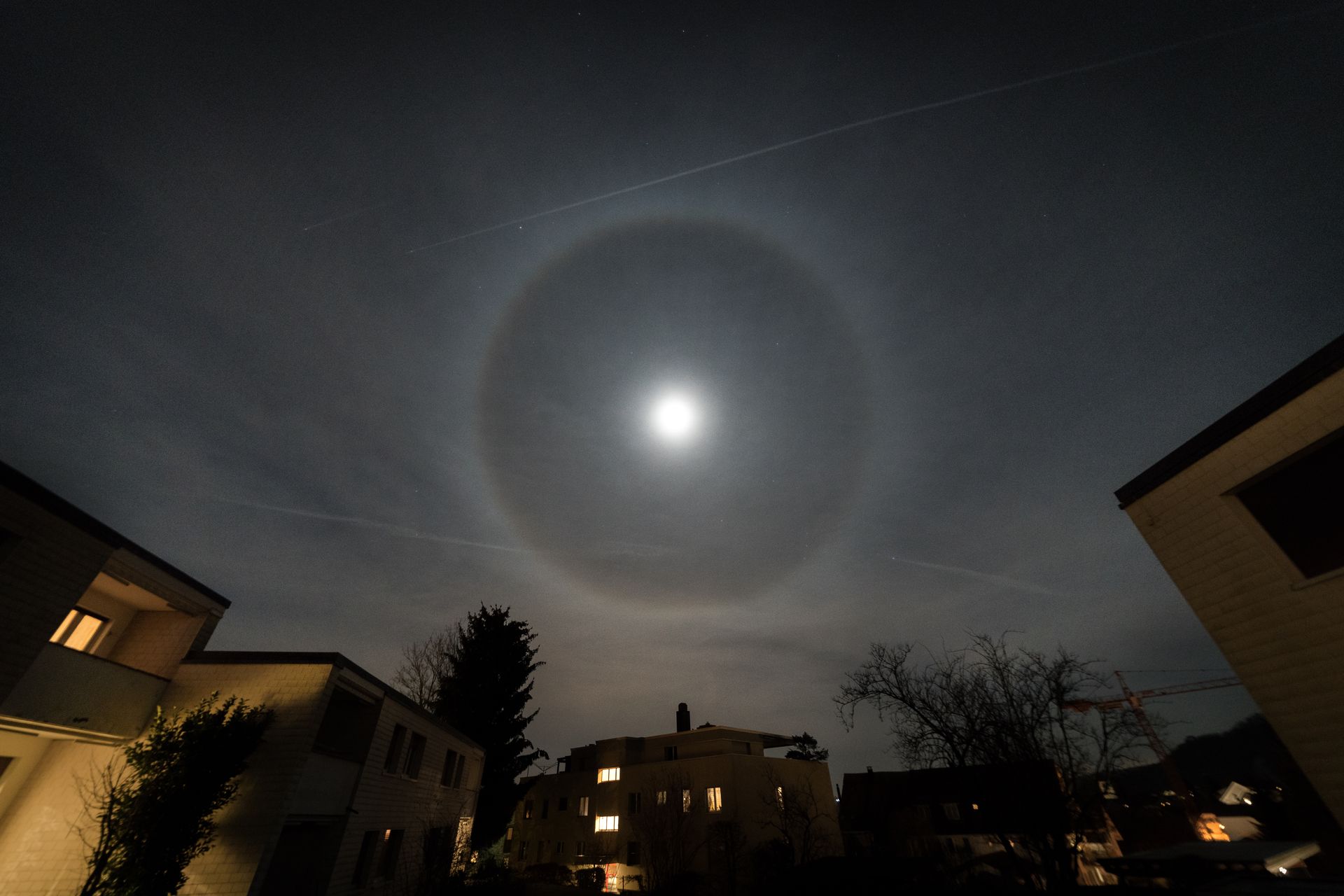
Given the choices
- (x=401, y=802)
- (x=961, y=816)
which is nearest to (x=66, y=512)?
(x=401, y=802)

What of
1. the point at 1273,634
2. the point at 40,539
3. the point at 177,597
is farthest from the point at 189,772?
the point at 1273,634

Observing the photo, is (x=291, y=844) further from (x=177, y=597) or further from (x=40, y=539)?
(x=40, y=539)

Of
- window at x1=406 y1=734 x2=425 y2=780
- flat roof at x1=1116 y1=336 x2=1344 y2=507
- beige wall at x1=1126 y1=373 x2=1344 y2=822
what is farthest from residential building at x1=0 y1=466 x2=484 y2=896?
flat roof at x1=1116 y1=336 x2=1344 y2=507

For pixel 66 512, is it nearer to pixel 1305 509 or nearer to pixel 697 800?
pixel 1305 509

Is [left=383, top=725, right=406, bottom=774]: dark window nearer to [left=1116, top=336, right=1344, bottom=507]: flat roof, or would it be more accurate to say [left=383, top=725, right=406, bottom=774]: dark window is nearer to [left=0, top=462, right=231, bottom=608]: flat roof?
[left=0, top=462, right=231, bottom=608]: flat roof

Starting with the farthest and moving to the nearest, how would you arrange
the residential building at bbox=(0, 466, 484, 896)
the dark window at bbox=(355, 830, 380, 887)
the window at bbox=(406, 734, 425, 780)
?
1. the window at bbox=(406, 734, 425, 780)
2. the dark window at bbox=(355, 830, 380, 887)
3. the residential building at bbox=(0, 466, 484, 896)

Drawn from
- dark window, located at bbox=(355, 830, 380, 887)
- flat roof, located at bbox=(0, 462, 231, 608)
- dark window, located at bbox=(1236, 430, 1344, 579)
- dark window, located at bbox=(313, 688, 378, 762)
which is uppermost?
flat roof, located at bbox=(0, 462, 231, 608)

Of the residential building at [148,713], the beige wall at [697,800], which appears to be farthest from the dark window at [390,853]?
the beige wall at [697,800]
